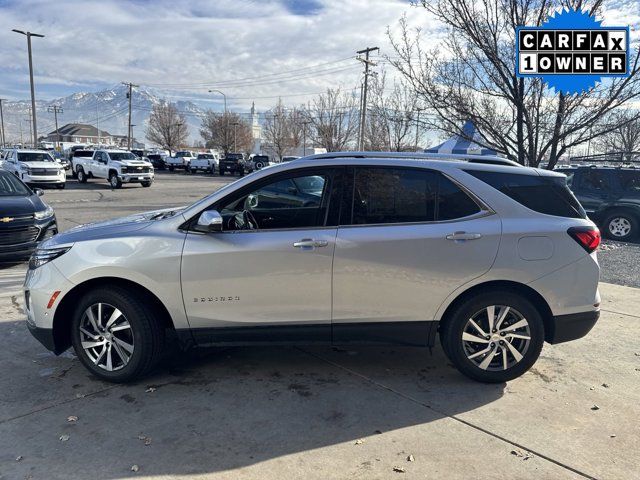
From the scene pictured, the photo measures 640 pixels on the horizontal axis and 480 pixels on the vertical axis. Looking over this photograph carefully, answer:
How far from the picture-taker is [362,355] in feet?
14.8

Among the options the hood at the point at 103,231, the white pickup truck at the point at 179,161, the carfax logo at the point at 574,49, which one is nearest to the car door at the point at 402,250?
the hood at the point at 103,231

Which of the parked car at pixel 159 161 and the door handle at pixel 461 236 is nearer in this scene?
the door handle at pixel 461 236

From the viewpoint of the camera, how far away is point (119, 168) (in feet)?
84.5

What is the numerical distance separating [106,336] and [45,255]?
32.8 inches

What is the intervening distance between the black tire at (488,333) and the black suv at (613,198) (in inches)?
372

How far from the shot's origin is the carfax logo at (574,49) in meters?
7.55

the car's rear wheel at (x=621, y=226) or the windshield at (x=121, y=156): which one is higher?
the windshield at (x=121, y=156)

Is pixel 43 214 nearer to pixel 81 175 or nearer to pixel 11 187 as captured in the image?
pixel 11 187

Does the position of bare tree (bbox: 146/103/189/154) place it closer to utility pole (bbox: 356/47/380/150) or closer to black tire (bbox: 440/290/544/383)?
utility pole (bbox: 356/47/380/150)

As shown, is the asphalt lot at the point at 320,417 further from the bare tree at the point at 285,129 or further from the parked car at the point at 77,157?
the bare tree at the point at 285,129

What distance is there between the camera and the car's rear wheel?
11.5 m

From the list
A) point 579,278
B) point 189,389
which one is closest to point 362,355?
point 189,389

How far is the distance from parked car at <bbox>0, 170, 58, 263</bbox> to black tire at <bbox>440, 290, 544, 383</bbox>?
6795 mm

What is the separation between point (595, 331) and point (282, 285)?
12.0 feet
